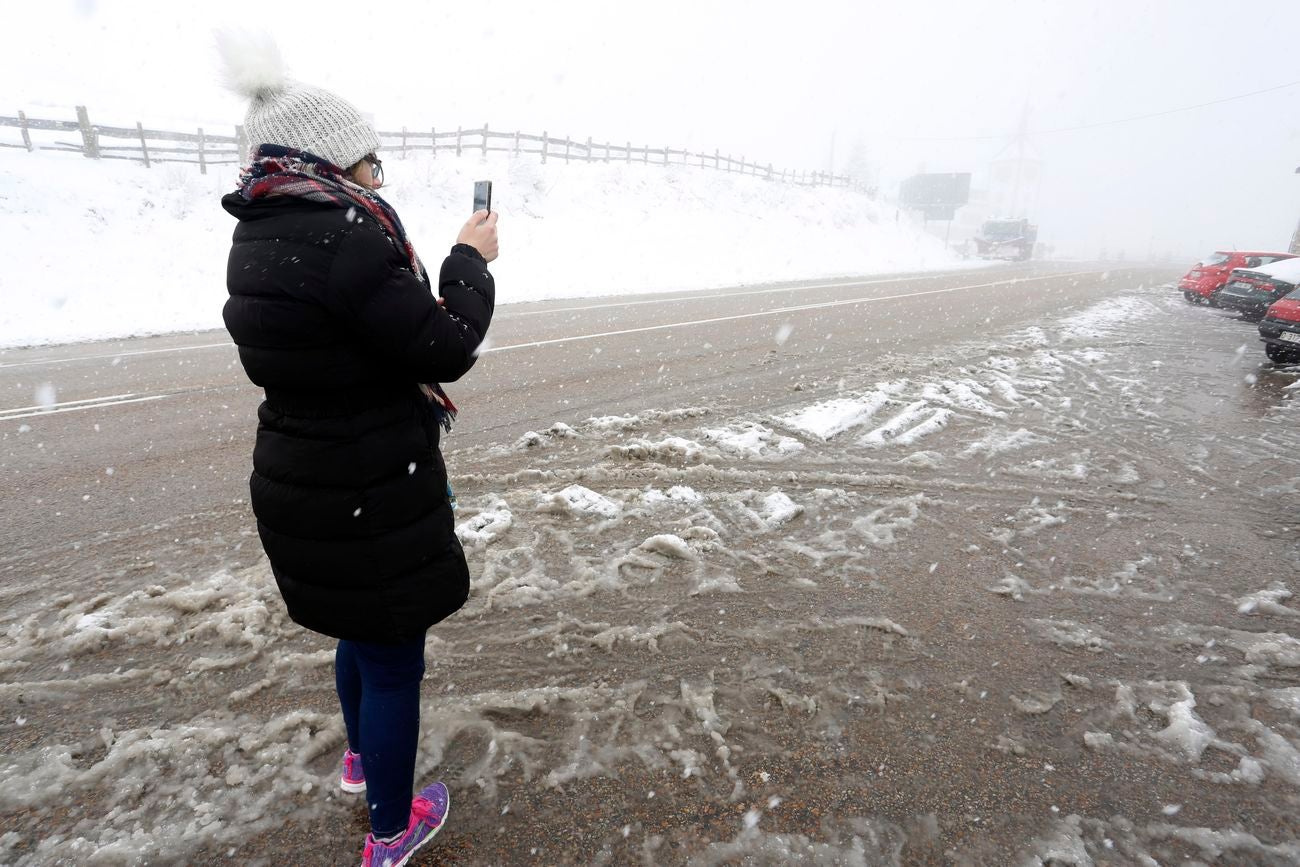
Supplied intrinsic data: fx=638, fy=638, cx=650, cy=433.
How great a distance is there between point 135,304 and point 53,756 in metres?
13.2

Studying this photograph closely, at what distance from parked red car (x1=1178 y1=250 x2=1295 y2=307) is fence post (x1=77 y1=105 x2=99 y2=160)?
94.7 ft

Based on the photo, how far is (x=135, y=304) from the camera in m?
12.4

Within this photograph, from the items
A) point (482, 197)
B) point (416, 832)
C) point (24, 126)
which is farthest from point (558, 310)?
point (24, 126)

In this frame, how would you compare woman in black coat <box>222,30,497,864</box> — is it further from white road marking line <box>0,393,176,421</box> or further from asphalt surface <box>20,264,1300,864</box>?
white road marking line <box>0,393,176,421</box>

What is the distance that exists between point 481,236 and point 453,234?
65.7 feet

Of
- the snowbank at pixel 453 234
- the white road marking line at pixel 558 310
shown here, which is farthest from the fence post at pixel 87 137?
the white road marking line at pixel 558 310

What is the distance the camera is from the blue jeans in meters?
1.74

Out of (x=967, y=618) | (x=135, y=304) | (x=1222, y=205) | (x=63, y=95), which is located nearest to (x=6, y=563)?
(x=967, y=618)

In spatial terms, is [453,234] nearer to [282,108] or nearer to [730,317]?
[730,317]

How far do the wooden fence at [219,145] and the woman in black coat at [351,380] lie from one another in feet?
31.8

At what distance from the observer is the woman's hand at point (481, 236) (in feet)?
5.99

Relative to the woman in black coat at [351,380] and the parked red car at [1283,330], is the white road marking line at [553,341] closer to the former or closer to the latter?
→ the woman in black coat at [351,380]

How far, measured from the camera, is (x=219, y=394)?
6.51 m

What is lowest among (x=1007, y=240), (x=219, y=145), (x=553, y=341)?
(x=553, y=341)
